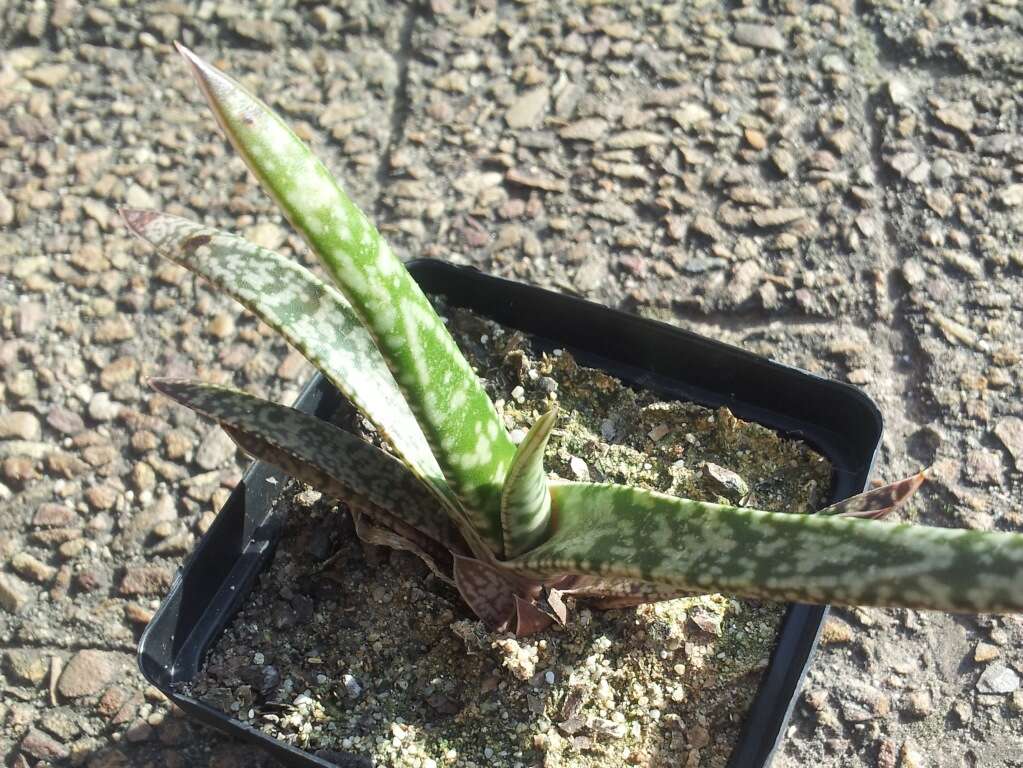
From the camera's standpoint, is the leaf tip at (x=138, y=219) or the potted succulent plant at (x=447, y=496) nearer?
the potted succulent plant at (x=447, y=496)

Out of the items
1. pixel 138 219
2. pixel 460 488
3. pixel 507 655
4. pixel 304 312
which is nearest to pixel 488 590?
pixel 507 655

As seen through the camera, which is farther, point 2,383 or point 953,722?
point 2,383

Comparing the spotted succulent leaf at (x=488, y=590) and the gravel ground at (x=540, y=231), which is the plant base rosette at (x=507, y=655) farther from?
the gravel ground at (x=540, y=231)

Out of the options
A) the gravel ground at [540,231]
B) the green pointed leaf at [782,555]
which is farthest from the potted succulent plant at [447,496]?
the gravel ground at [540,231]

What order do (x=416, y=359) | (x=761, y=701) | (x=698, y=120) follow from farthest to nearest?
1. (x=698, y=120)
2. (x=761, y=701)
3. (x=416, y=359)

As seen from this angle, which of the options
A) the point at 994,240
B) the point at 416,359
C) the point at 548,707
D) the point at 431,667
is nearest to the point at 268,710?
the point at 431,667

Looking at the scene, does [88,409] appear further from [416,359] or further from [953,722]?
[953,722]
